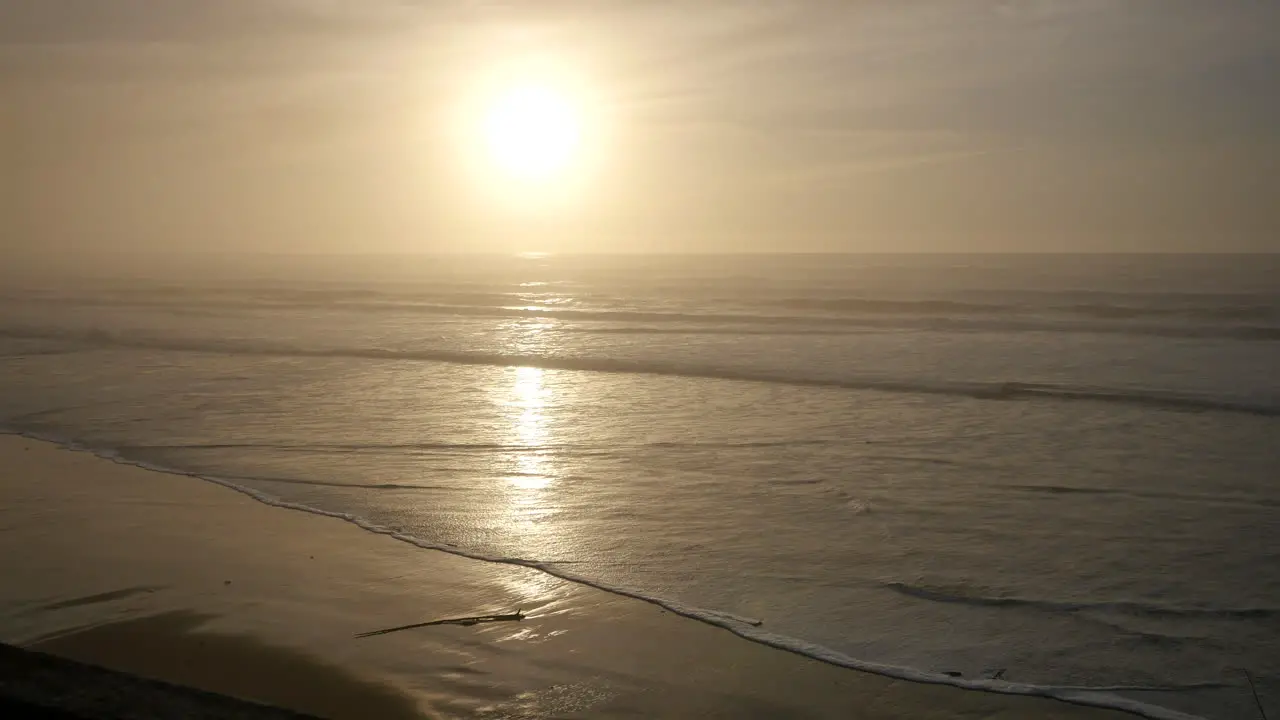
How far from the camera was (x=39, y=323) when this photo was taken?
108 feet

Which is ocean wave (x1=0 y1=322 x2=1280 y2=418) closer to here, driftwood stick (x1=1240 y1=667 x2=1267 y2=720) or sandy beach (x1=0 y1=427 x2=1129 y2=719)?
driftwood stick (x1=1240 y1=667 x2=1267 y2=720)

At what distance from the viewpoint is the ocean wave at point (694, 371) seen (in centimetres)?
1648

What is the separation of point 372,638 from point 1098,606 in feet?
16.0

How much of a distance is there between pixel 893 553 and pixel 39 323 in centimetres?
3329

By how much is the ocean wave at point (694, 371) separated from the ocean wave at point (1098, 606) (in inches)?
392

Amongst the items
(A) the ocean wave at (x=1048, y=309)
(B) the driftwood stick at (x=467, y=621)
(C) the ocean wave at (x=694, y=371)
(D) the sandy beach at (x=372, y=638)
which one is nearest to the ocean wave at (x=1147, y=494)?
(D) the sandy beach at (x=372, y=638)

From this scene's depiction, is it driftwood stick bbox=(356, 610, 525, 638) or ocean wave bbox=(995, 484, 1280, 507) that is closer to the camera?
driftwood stick bbox=(356, 610, 525, 638)

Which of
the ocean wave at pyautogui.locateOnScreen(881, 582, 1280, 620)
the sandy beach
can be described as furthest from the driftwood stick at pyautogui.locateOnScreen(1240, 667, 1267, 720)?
the ocean wave at pyautogui.locateOnScreen(881, 582, 1280, 620)

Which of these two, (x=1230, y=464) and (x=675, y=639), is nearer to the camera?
(x=675, y=639)

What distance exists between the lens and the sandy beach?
5340 mm

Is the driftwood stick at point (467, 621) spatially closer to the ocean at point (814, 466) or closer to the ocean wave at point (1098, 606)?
the ocean at point (814, 466)

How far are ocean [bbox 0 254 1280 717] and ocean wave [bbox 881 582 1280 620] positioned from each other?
3cm

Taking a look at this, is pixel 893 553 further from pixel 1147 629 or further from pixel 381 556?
pixel 381 556

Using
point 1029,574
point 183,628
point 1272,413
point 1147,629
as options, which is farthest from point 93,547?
point 1272,413
